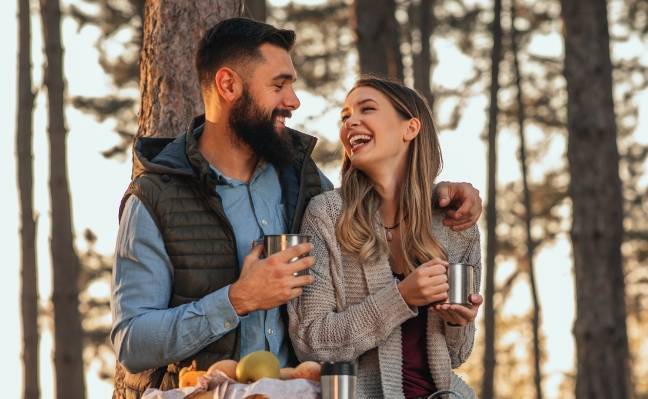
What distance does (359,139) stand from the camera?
5.29m

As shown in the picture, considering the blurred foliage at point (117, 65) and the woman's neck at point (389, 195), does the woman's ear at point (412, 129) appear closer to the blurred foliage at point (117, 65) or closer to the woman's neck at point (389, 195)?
→ the woman's neck at point (389, 195)

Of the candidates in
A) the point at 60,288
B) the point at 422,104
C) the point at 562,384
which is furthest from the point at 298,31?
the point at 562,384

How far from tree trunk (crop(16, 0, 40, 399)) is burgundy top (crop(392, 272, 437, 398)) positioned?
9166 mm

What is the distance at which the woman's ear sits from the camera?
5.41 metres

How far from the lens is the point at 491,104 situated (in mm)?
17312

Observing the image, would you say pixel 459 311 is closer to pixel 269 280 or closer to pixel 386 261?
pixel 386 261

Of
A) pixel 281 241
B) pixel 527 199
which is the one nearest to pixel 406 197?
pixel 281 241

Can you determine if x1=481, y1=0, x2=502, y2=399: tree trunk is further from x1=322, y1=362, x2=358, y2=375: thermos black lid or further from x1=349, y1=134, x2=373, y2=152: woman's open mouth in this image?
x1=322, y1=362, x2=358, y2=375: thermos black lid

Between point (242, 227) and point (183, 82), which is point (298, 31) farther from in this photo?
point (242, 227)

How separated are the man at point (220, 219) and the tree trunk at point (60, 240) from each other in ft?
21.5

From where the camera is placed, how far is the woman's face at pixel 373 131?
527 cm

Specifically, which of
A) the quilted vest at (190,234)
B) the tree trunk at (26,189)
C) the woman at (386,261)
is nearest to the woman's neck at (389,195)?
the woman at (386,261)

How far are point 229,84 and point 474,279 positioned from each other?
1.64 metres

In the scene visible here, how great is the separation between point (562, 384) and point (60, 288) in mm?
20026
